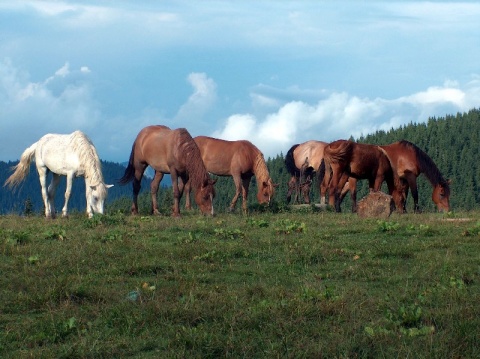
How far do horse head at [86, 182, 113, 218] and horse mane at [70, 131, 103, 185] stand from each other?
14cm

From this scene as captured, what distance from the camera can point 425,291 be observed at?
922cm

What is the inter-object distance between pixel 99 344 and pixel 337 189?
17.1 metres

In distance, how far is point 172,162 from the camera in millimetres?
22594

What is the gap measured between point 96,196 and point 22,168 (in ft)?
13.2

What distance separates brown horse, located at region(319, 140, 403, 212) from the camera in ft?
76.1

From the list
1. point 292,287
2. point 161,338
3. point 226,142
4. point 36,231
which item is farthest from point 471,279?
point 226,142

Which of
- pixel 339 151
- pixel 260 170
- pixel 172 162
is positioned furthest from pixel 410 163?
pixel 172 162

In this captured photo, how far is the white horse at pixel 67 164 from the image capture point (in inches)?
805

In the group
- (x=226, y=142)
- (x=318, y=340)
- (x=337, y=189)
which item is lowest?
(x=318, y=340)

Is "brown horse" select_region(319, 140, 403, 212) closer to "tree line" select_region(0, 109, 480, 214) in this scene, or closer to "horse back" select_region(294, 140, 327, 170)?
"horse back" select_region(294, 140, 327, 170)

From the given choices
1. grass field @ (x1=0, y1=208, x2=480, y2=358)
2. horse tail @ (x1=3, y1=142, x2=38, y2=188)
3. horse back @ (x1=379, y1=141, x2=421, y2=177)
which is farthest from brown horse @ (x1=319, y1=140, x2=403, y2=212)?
grass field @ (x1=0, y1=208, x2=480, y2=358)

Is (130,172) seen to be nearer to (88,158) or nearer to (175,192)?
(175,192)

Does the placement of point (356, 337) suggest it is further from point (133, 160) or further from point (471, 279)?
point (133, 160)

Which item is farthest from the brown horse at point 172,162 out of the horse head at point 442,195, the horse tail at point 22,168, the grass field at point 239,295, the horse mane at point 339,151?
the horse head at point 442,195
